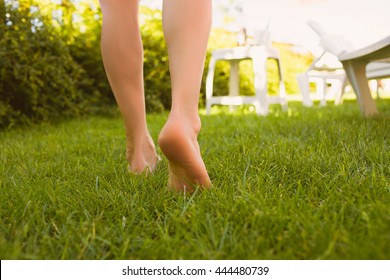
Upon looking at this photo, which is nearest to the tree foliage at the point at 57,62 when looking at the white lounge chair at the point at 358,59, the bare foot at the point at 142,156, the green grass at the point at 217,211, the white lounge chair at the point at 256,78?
the white lounge chair at the point at 256,78

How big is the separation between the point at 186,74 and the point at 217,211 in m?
0.32

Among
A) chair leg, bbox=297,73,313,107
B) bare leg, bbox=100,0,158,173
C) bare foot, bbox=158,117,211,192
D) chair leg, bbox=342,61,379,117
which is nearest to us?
bare foot, bbox=158,117,211,192

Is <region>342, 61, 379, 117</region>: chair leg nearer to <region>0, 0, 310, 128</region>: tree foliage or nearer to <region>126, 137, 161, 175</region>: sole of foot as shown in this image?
<region>126, 137, 161, 175</region>: sole of foot

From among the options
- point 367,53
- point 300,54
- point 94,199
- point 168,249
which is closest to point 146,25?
point 367,53

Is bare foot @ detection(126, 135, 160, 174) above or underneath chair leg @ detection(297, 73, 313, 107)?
above

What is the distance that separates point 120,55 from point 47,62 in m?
2.07

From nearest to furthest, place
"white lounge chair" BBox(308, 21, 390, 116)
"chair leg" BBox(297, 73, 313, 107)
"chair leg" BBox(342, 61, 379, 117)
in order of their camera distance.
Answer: "white lounge chair" BBox(308, 21, 390, 116), "chair leg" BBox(342, 61, 379, 117), "chair leg" BBox(297, 73, 313, 107)

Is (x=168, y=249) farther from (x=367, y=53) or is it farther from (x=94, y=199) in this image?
(x=367, y=53)

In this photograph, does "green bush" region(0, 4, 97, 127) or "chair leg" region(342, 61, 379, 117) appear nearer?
"chair leg" region(342, 61, 379, 117)

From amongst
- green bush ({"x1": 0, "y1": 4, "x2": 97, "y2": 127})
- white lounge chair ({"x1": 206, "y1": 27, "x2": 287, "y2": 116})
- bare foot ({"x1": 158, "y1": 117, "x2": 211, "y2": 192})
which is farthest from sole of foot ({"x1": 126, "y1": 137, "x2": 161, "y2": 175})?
white lounge chair ({"x1": 206, "y1": 27, "x2": 287, "y2": 116})

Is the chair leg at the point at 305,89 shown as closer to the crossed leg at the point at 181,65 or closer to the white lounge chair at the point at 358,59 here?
the white lounge chair at the point at 358,59

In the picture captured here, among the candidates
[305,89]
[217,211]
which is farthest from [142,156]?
[305,89]

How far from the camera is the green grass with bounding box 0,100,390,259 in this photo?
649mm

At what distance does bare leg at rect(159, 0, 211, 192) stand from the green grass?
0.06 meters
